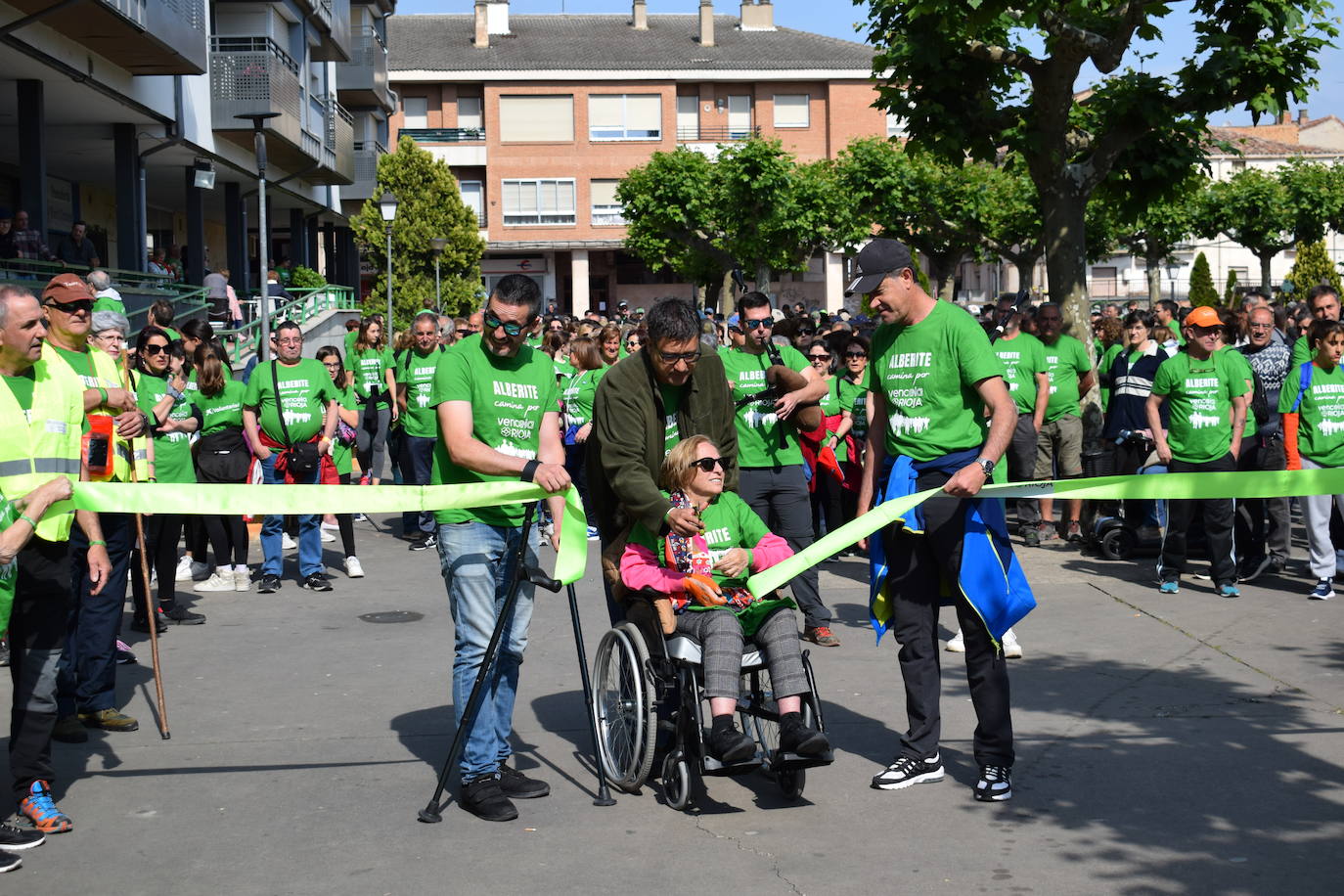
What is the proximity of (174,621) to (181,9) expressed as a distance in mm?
17090

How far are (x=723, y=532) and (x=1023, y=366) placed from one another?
6724mm

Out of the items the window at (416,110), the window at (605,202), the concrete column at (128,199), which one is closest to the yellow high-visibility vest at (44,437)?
the concrete column at (128,199)

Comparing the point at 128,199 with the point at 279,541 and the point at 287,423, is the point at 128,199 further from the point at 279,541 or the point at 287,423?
the point at 279,541

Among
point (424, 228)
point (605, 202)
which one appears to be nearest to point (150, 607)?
point (424, 228)

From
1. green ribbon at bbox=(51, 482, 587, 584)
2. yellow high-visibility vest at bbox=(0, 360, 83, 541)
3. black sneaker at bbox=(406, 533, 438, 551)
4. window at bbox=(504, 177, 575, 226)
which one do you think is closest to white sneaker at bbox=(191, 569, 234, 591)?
black sneaker at bbox=(406, 533, 438, 551)

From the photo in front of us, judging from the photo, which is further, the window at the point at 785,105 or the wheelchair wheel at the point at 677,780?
the window at the point at 785,105

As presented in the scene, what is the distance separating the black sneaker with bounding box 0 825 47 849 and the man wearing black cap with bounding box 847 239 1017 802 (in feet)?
10.5

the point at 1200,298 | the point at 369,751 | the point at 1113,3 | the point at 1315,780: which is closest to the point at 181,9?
the point at 1113,3

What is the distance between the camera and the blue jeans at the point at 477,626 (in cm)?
584

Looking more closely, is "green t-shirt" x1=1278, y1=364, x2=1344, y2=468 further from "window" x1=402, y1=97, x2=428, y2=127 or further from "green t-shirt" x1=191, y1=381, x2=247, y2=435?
"window" x1=402, y1=97, x2=428, y2=127

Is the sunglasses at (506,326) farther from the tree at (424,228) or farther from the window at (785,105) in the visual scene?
the window at (785,105)

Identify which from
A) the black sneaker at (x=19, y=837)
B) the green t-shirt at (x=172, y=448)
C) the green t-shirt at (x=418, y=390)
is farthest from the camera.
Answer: the green t-shirt at (x=418, y=390)

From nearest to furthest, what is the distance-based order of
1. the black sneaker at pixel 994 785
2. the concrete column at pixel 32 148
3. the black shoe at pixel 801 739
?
1. the black shoe at pixel 801 739
2. the black sneaker at pixel 994 785
3. the concrete column at pixel 32 148

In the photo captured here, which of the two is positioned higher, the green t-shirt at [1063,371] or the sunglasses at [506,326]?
the sunglasses at [506,326]
